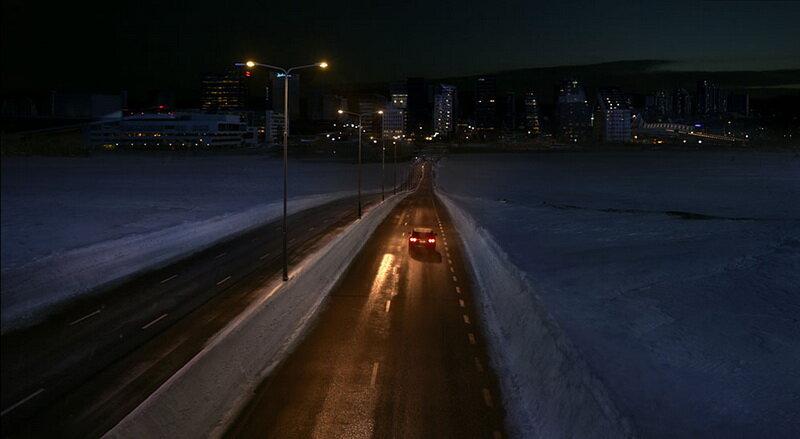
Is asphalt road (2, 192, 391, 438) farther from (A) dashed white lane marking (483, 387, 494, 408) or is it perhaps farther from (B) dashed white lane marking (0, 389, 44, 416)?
(A) dashed white lane marking (483, 387, 494, 408)

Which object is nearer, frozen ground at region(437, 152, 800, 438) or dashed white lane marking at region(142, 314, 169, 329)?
frozen ground at region(437, 152, 800, 438)

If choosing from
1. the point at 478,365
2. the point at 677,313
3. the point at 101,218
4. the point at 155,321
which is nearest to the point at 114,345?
the point at 155,321

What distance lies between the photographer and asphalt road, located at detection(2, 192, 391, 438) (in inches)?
479

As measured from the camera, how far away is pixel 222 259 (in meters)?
33.2

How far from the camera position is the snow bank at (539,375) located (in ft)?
38.0

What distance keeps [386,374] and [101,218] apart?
3932 cm

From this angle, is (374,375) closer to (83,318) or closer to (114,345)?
(114,345)

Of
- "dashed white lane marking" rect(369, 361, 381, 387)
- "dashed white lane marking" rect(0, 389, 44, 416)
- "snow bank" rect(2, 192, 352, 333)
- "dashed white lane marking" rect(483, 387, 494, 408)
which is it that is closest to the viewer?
"dashed white lane marking" rect(0, 389, 44, 416)

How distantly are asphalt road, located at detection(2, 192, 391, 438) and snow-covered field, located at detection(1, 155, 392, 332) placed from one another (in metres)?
1.37

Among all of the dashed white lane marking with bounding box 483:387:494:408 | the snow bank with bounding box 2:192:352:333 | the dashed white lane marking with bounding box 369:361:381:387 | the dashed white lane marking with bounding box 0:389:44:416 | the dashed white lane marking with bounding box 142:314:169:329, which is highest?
the snow bank with bounding box 2:192:352:333

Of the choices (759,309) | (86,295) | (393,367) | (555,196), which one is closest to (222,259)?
(86,295)

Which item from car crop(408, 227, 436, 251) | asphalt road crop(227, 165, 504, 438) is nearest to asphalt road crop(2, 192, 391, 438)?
asphalt road crop(227, 165, 504, 438)

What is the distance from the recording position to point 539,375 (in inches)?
600

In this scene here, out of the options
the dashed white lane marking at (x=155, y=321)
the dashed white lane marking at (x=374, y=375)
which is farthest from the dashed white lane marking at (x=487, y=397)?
the dashed white lane marking at (x=155, y=321)
